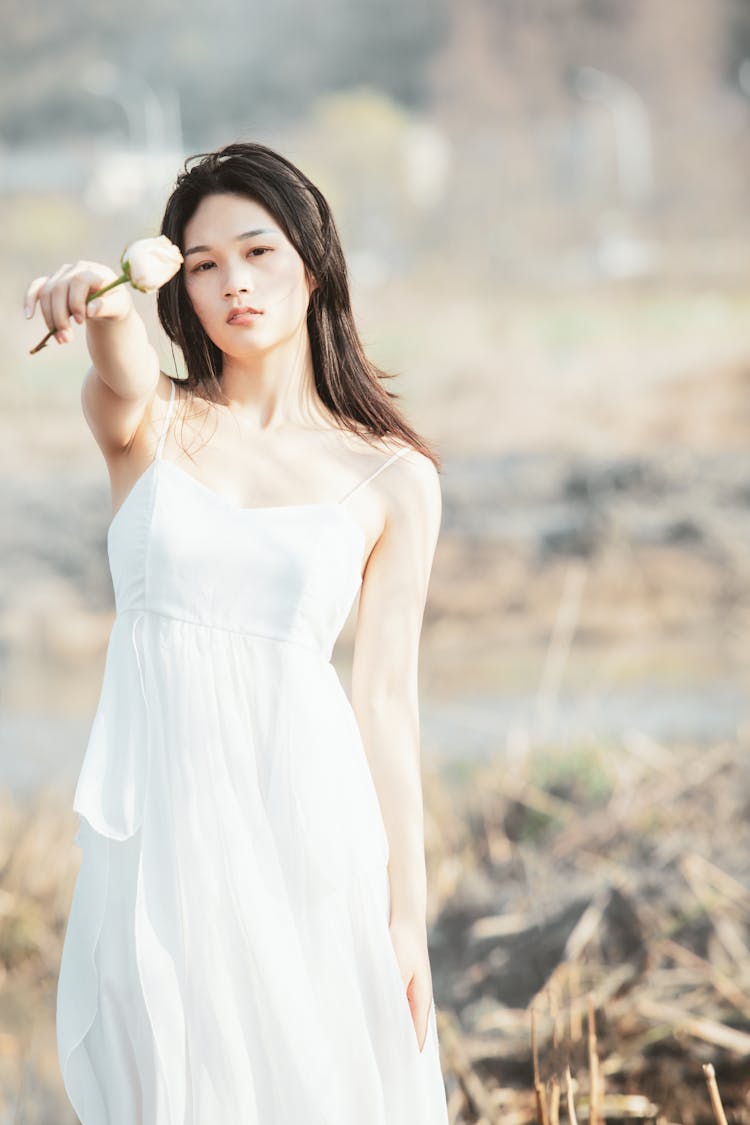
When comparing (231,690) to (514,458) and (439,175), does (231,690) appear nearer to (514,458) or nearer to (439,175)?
(514,458)

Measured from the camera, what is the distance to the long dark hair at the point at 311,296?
141 cm

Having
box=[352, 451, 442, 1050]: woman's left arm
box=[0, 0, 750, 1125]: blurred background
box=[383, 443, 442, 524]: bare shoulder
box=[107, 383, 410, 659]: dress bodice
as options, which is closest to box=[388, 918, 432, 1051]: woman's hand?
box=[352, 451, 442, 1050]: woman's left arm

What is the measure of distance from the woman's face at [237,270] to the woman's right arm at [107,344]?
0.30ft

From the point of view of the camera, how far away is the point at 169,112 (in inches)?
200

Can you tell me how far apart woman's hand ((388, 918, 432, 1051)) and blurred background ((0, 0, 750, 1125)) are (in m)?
3.05

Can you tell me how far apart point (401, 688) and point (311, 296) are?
16.9 inches

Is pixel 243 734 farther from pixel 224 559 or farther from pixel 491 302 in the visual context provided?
pixel 491 302

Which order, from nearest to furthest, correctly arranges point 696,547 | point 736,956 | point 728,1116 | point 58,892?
point 728,1116
point 736,956
point 58,892
point 696,547

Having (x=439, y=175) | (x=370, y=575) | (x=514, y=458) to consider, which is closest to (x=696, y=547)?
(x=514, y=458)

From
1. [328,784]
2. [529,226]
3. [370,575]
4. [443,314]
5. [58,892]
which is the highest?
[529,226]

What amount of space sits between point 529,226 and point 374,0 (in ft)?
3.24

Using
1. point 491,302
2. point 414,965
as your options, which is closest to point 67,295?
point 414,965

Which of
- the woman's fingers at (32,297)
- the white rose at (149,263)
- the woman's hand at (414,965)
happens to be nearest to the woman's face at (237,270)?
the white rose at (149,263)

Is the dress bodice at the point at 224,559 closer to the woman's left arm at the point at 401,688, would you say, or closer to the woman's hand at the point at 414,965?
the woman's left arm at the point at 401,688
